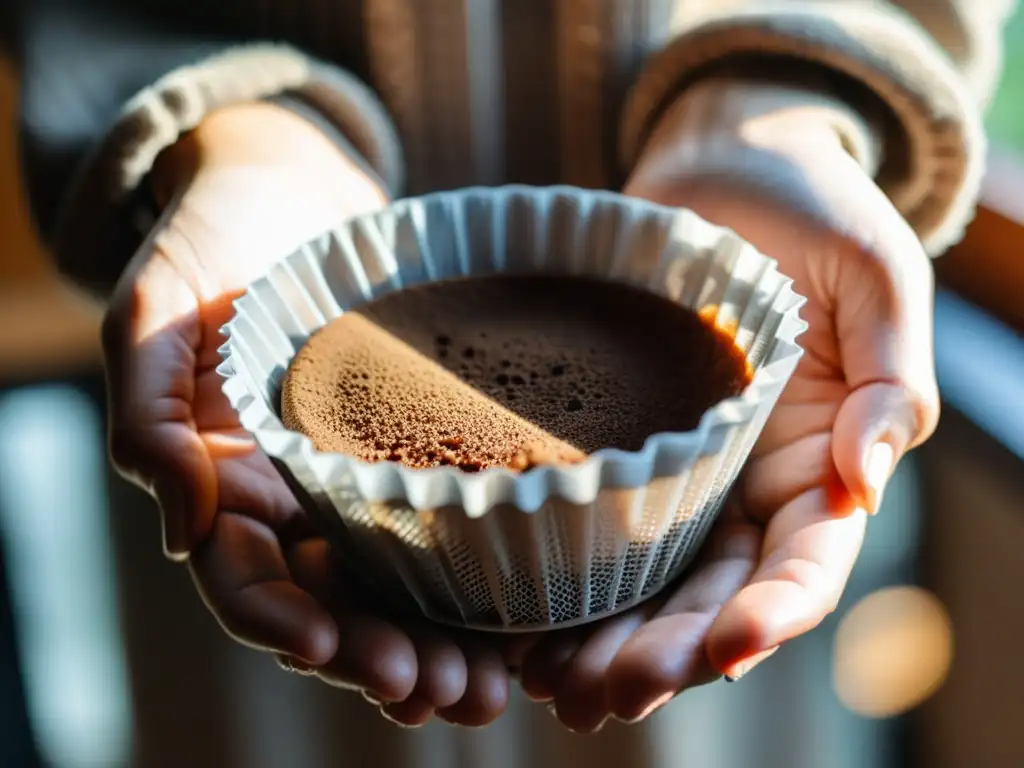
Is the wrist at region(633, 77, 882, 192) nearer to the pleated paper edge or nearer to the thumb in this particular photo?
the thumb

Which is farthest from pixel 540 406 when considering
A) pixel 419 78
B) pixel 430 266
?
pixel 419 78

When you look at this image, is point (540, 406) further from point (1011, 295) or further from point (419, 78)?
point (1011, 295)

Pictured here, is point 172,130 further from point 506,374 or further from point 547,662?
point 547,662

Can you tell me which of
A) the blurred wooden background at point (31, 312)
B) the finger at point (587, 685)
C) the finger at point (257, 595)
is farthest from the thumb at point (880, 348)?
the blurred wooden background at point (31, 312)

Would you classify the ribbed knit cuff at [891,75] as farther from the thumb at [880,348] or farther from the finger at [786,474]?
the finger at [786,474]

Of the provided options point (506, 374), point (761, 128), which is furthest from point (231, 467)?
point (761, 128)

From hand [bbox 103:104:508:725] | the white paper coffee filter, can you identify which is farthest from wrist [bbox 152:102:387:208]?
the white paper coffee filter
